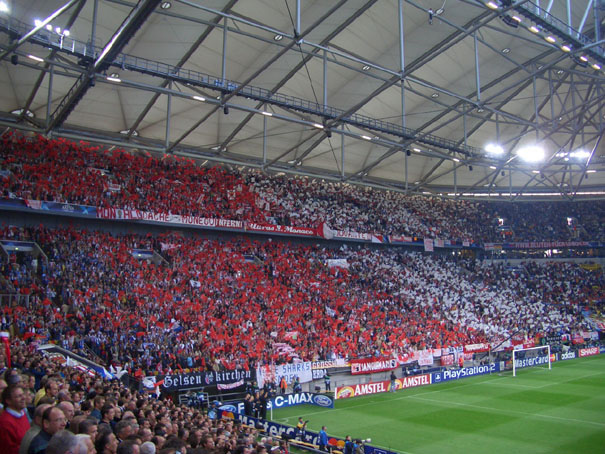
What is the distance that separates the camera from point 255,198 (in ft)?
129

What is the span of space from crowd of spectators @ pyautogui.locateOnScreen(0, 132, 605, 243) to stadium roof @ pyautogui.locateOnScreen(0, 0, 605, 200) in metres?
1.72

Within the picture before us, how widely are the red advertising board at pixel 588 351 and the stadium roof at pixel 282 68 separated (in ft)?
48.3

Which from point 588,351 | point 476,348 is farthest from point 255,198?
point 588,351

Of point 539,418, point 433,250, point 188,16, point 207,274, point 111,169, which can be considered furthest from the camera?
point 433,250

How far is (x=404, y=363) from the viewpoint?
31.3m

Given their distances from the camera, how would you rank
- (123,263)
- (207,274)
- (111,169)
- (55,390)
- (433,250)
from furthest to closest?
(433,250) < (111,169) < (207,274) < (123,263) < (55,390)

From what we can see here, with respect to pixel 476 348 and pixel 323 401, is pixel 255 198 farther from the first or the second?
pixel 476 348

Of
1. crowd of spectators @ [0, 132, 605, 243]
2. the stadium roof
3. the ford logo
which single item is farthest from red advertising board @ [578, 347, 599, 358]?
the ford logo

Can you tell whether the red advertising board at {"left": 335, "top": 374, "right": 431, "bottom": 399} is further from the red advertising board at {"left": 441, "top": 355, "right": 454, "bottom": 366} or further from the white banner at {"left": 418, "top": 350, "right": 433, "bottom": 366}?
the red advertising board at {"left": 441, "top": 355, "right": 454, "bottom": 366}

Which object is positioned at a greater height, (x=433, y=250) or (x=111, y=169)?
(x=111, y=169)

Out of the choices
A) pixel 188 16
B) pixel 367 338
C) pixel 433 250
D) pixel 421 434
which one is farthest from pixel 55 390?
pixel 433 250

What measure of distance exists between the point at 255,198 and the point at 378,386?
17367mm

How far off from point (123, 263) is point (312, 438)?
16.1 m

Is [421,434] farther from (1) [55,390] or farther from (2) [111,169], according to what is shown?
(2) [111,169]
